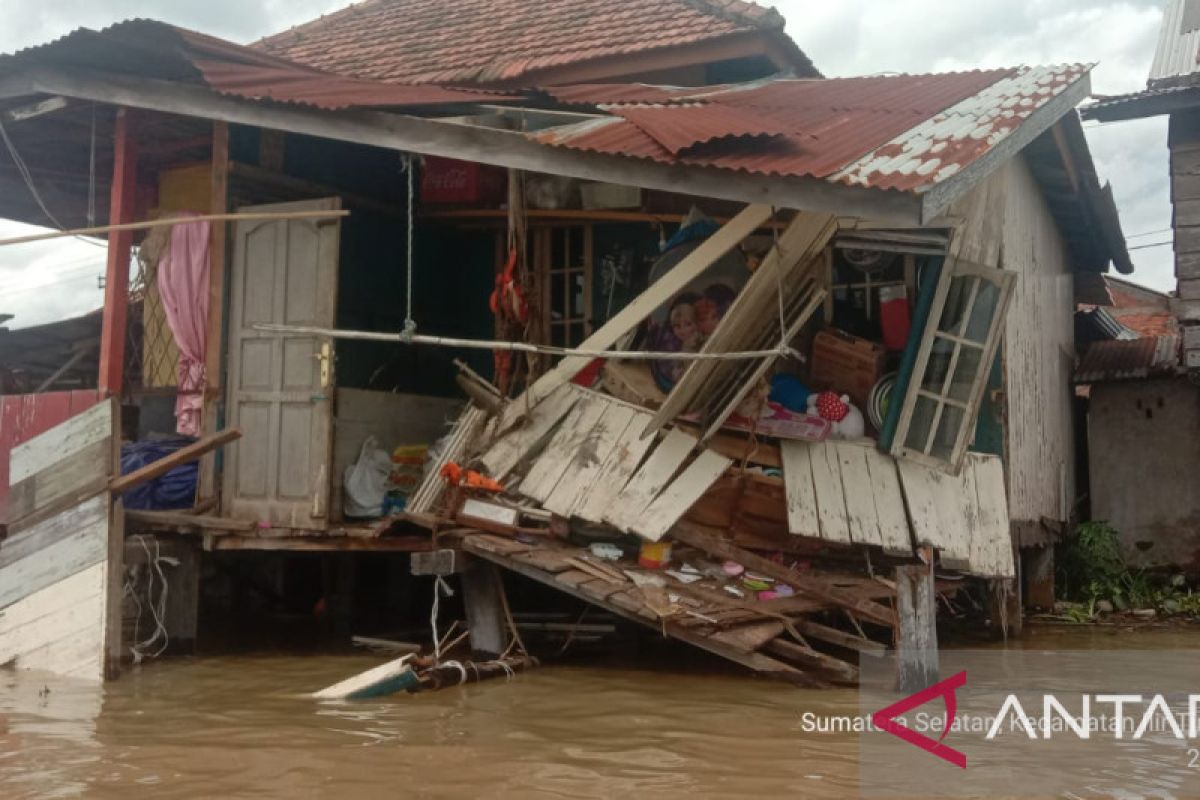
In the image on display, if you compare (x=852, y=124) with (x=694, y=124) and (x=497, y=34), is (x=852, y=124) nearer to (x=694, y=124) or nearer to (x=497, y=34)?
(x=694, y=124)

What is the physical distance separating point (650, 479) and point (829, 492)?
124 centimetres

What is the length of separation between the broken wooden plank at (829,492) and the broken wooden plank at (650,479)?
885 mm

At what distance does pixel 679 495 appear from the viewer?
7.74 meters

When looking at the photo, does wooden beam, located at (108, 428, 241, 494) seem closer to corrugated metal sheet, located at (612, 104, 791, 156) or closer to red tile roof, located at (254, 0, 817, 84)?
corrugated metal sheet, located at (612, 104, 791, 156)

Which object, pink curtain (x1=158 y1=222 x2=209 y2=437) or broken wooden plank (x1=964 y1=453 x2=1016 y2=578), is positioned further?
pink curtain (x1=158 y1=222 x2=209 y2=437)

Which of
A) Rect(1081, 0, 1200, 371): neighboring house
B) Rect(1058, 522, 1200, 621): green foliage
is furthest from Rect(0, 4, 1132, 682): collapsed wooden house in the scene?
Rect(1058, 522, 1200, 621): green foliage

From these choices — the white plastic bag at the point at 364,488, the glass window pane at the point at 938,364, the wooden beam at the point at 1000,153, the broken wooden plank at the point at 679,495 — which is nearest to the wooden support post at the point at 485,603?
the broken wooden plank at the point at 679,495

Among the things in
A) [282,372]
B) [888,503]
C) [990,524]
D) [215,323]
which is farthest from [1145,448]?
[215,323]

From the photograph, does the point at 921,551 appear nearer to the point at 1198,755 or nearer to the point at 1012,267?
the point at 1198,755

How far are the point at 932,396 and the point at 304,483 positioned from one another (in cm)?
459

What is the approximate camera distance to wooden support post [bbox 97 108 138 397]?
8672mm

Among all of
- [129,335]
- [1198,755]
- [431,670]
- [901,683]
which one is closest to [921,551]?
[901,683]

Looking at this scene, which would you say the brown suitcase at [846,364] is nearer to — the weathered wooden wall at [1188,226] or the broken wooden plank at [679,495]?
the broken wooden plank at [679,495]

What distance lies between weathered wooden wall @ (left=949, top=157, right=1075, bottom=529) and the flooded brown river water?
3.70 m
